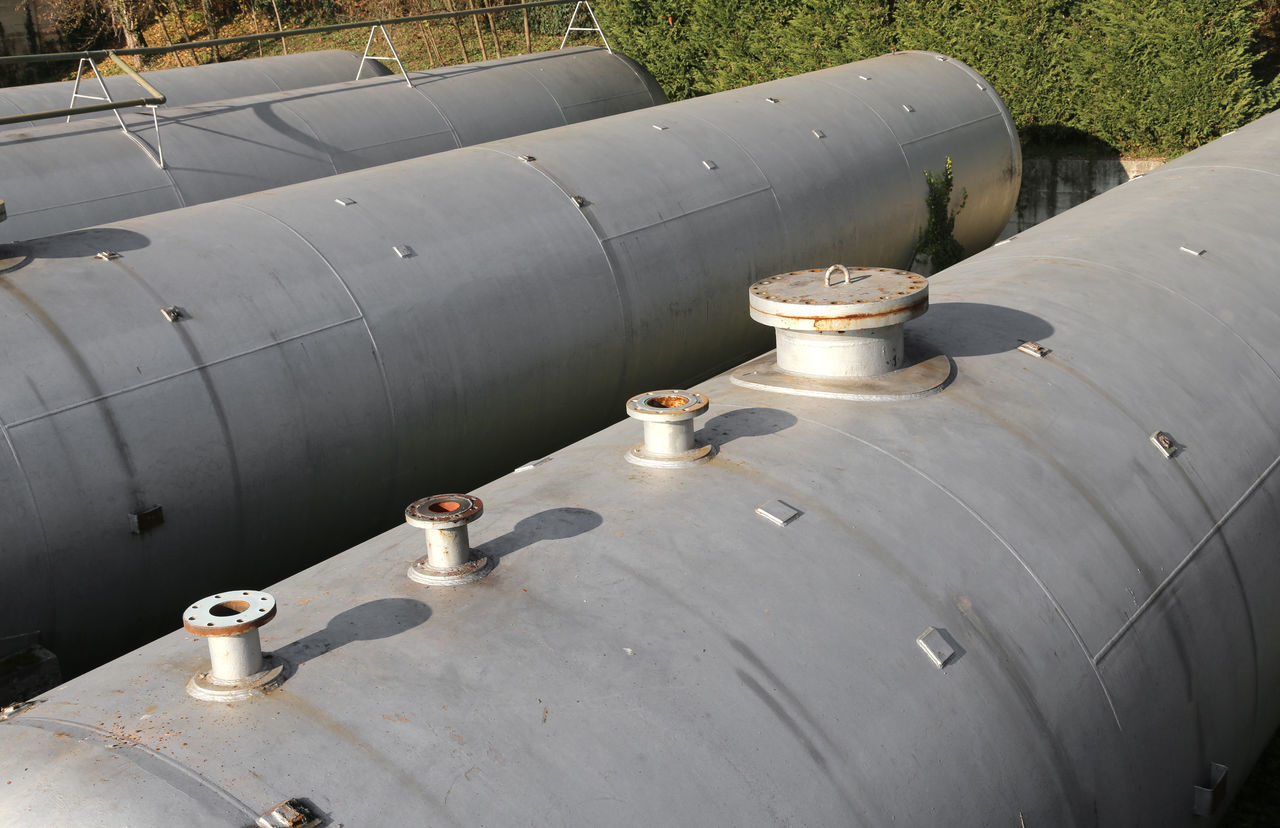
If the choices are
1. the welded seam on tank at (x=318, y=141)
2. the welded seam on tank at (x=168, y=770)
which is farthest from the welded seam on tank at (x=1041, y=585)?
the welded seam on tank at (x=318, y=141)

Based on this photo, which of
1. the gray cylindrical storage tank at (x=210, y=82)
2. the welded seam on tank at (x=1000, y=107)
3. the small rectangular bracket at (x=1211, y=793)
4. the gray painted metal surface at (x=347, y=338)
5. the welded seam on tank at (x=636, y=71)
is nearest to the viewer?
the small rectangular bracket at (x=1211, y=793)

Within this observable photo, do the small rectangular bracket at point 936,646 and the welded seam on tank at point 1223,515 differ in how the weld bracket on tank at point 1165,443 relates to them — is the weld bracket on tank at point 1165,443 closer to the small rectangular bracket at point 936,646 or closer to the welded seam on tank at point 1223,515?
the welded seam on tank at point 1223,515

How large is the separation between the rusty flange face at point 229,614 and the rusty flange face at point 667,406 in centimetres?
176

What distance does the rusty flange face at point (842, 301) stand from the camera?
17.5ft

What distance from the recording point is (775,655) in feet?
12.5

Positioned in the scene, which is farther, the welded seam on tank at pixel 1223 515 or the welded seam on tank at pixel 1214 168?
the welded seam on tank at pixel 1214 168

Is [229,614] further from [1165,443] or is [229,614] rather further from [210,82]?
[210,82]

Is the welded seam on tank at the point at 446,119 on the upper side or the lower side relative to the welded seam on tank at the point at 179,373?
upper

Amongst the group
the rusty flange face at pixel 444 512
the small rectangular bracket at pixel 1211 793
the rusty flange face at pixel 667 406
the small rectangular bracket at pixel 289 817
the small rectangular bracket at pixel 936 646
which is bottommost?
the small rectangular bracket at pixel 1211 793

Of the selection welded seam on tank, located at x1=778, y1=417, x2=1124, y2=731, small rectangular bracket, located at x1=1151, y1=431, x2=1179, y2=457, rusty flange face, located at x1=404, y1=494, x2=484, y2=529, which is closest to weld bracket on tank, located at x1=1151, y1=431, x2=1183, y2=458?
small rectangular bracket, located at x1=1151, y1=431, x2=1179, y2=457

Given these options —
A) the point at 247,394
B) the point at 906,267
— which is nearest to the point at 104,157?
the point at 247,394

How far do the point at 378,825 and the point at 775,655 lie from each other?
1.42 meters

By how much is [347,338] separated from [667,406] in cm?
303

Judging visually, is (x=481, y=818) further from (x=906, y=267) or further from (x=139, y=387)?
(x=906, y=267)
